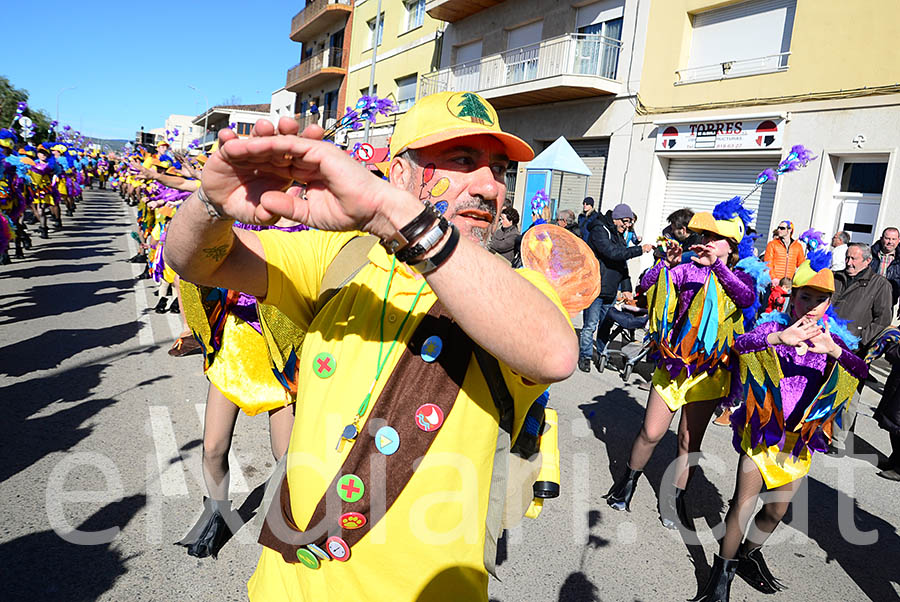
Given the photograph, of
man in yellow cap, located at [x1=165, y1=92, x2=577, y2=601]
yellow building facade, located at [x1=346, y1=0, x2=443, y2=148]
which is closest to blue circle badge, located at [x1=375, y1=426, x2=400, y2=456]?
man in yellow cap, located at [x1=165, y1=92, x2=577, y2=601]

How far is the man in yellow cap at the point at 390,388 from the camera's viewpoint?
1.36 m

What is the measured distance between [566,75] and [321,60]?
2068cm

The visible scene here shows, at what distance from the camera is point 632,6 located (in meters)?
13.8

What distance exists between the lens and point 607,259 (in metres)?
7.91

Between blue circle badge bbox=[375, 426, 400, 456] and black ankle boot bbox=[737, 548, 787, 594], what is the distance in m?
2.77

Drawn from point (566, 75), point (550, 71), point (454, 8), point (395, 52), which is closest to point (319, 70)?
point (395, 52)

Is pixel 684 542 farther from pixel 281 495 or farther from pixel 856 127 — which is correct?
pixel 856 127

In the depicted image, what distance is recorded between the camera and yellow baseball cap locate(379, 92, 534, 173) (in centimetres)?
141

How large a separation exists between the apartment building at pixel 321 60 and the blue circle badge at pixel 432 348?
26.6m

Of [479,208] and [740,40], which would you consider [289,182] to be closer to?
[479,208]

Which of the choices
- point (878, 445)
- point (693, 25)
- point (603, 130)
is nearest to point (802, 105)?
point (693, 25)

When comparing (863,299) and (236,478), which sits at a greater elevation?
(863,299)

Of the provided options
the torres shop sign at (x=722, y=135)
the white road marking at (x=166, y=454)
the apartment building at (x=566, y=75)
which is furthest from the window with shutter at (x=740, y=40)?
the white road marking at (x=166, y=454)

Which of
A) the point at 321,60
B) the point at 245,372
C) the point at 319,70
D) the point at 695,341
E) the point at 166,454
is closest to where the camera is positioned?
the point at 245,372
